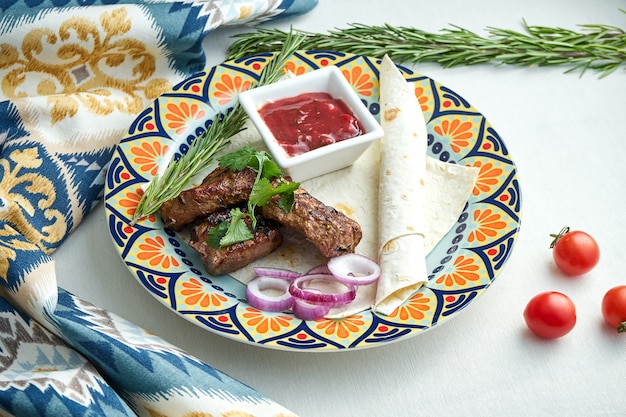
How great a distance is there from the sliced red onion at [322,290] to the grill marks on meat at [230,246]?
255mm

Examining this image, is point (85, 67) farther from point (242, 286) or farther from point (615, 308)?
point (615, 308)

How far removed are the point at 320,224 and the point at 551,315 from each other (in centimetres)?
126

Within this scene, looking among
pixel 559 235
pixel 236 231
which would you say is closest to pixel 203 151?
pixel 236 231

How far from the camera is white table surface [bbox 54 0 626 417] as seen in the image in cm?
369

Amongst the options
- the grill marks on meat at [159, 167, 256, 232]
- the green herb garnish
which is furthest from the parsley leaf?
the grill marks on meat at [159, 167, 256, 232]

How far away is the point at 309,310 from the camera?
366 centimetres

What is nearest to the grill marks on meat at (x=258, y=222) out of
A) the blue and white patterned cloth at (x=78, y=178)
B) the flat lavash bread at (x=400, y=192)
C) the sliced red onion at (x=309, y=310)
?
the flat lavash bread at (x=400, y=192)

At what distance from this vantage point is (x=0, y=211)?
4055 millimetres

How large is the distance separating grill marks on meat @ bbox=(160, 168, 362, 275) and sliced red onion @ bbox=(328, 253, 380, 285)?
4 centimetres

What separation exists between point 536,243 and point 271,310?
63.7 inches

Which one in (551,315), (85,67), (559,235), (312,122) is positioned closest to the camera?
(551,315)

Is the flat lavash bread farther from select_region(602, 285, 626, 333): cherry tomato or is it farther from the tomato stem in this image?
select_region(602, 285, 626, 333): cherry tomato

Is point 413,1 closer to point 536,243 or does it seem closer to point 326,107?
point 326,107

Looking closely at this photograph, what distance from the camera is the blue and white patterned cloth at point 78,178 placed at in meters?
3.31
